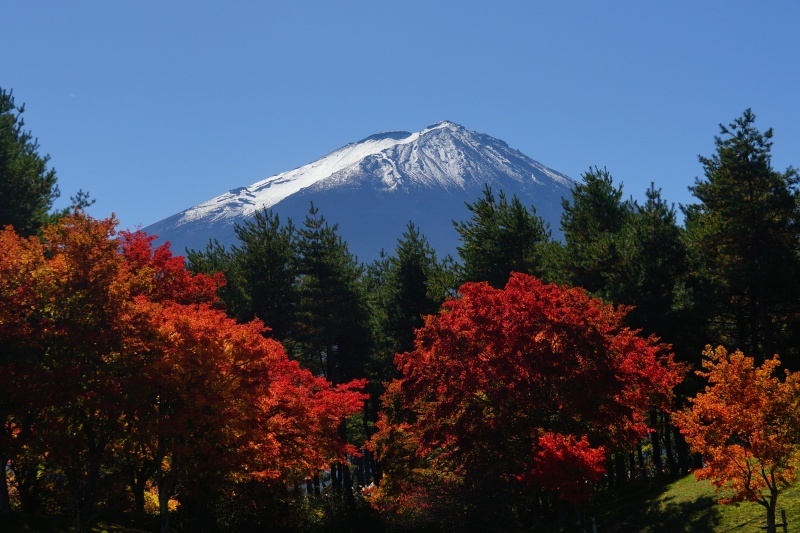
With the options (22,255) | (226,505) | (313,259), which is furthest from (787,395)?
(313,259)

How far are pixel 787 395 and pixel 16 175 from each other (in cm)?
3761

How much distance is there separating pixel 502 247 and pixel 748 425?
27.9 meters

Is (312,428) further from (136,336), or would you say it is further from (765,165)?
(765,165)

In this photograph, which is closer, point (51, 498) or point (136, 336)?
point (136, 336)

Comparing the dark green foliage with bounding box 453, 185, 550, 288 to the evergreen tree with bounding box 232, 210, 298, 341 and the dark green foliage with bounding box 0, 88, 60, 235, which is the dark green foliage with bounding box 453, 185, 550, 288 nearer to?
the evergreen tree with bounding box 232, 210, 298, 341

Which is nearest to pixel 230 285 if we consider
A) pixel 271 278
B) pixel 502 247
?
pixel 271 278

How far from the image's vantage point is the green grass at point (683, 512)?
850 inches

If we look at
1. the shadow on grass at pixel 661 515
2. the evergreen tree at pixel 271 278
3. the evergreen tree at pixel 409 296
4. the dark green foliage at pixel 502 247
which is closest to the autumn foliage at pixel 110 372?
the shadow on grass at pixel 661 515

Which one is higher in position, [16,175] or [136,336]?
[16,175]

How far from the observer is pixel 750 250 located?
34188mm

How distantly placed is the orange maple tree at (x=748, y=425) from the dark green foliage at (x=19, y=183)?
33.1m

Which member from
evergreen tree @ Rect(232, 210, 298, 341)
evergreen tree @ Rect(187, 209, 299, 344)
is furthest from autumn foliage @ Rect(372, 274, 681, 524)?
evergreen tree @ Rect(187, 209, 299, 344)

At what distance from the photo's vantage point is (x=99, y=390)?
18.8 metres

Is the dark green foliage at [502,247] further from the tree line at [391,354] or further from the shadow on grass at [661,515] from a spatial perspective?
the shadow on grass at [661,515]
